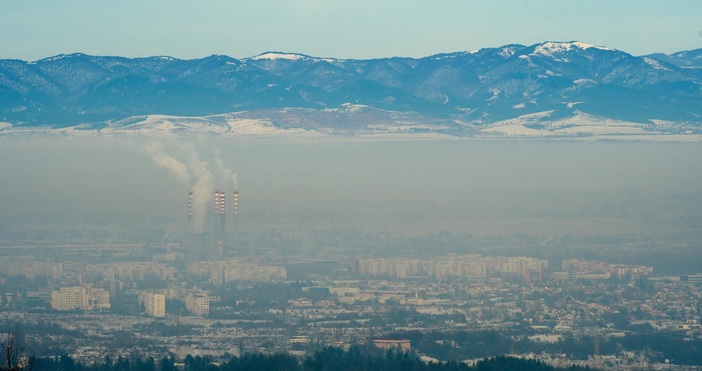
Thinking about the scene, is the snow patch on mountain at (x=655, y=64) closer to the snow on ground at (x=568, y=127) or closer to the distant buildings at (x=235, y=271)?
the snow on ground at (x=568, y=127)

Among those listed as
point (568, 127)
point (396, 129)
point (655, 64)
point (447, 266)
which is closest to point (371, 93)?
point (396, 129)

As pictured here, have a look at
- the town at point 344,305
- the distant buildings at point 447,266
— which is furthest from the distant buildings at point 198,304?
the distant buildings at point 447,266

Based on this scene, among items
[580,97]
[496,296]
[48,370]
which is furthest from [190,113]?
[48,370]

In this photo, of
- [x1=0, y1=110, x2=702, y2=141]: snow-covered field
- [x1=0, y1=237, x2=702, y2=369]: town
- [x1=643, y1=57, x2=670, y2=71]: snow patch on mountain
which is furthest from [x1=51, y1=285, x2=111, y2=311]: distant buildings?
[x1=643, y1=57, x2=670, y2=71]: snow patch on mountain

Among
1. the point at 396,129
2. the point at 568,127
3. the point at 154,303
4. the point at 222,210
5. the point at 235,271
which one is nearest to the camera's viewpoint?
the point at 154,303

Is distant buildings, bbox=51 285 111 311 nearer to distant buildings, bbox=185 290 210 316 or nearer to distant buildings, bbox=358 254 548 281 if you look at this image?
distant buildings, bbox=185 290 210 316

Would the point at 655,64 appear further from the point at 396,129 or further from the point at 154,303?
the point at 154,303

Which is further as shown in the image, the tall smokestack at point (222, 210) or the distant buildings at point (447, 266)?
the tall smokestack at point (222, 210)

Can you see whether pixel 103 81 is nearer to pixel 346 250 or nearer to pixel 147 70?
pixel 147 70
